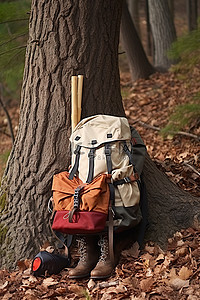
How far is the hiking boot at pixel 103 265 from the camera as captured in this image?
129 inches

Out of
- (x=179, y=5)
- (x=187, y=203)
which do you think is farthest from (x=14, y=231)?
(x=179, y=5)

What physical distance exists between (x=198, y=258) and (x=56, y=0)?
2464mm

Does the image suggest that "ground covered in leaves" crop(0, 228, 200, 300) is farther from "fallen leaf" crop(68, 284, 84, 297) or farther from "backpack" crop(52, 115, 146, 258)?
"backpack" crop(52, 115, 146, 258)

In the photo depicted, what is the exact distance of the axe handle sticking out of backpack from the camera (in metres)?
3.77

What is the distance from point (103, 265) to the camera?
3.33 m

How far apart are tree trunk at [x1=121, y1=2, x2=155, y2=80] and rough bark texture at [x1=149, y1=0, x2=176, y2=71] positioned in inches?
20.4

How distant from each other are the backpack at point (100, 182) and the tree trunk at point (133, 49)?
5836 mm

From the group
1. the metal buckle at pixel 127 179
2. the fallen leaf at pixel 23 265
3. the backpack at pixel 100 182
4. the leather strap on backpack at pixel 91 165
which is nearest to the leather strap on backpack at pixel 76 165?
the backpack at pixel 100 182

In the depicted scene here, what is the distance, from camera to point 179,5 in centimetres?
2206


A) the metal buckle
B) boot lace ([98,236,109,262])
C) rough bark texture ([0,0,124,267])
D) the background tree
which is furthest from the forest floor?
the metal buckle

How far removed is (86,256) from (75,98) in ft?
4.45

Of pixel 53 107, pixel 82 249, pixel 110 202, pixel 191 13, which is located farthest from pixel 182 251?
pixel 191 13

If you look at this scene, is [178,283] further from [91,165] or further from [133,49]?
[133,49]

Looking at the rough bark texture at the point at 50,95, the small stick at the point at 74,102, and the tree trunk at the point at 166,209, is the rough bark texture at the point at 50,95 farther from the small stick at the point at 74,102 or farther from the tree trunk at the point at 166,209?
the tree trunk at the point at 166,209
